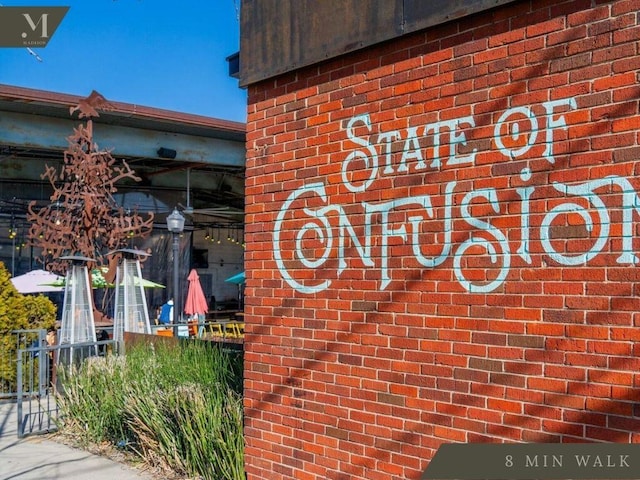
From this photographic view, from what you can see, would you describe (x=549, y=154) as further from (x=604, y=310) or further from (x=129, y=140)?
(x=129, y=140)

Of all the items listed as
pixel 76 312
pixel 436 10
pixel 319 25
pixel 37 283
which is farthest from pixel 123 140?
pixel 436 10

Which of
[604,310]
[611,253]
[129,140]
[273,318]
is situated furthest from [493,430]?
[129,140]

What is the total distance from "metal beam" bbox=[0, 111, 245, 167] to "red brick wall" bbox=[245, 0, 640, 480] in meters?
9.89

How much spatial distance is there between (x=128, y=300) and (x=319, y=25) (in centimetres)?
678

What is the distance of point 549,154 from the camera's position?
3.70 m

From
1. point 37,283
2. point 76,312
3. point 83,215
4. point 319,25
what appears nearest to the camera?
point 319,25

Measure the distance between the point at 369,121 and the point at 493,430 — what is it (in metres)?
2.26

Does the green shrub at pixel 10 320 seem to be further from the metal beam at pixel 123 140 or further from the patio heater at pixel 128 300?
the metal beam at pixel 123 140

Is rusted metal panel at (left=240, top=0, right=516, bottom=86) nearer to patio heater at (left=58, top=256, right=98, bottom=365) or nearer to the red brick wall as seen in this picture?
the red brick wall

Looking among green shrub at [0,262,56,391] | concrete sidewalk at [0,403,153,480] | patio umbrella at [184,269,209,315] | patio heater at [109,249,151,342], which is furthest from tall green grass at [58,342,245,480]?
patio umbrella at [184,269,209,315]

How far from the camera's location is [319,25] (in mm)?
5078

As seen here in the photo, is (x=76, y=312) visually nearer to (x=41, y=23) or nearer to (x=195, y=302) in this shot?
(x=41, y=23)

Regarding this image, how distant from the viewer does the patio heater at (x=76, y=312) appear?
32.6 feet

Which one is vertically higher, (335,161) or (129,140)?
(129,140)
